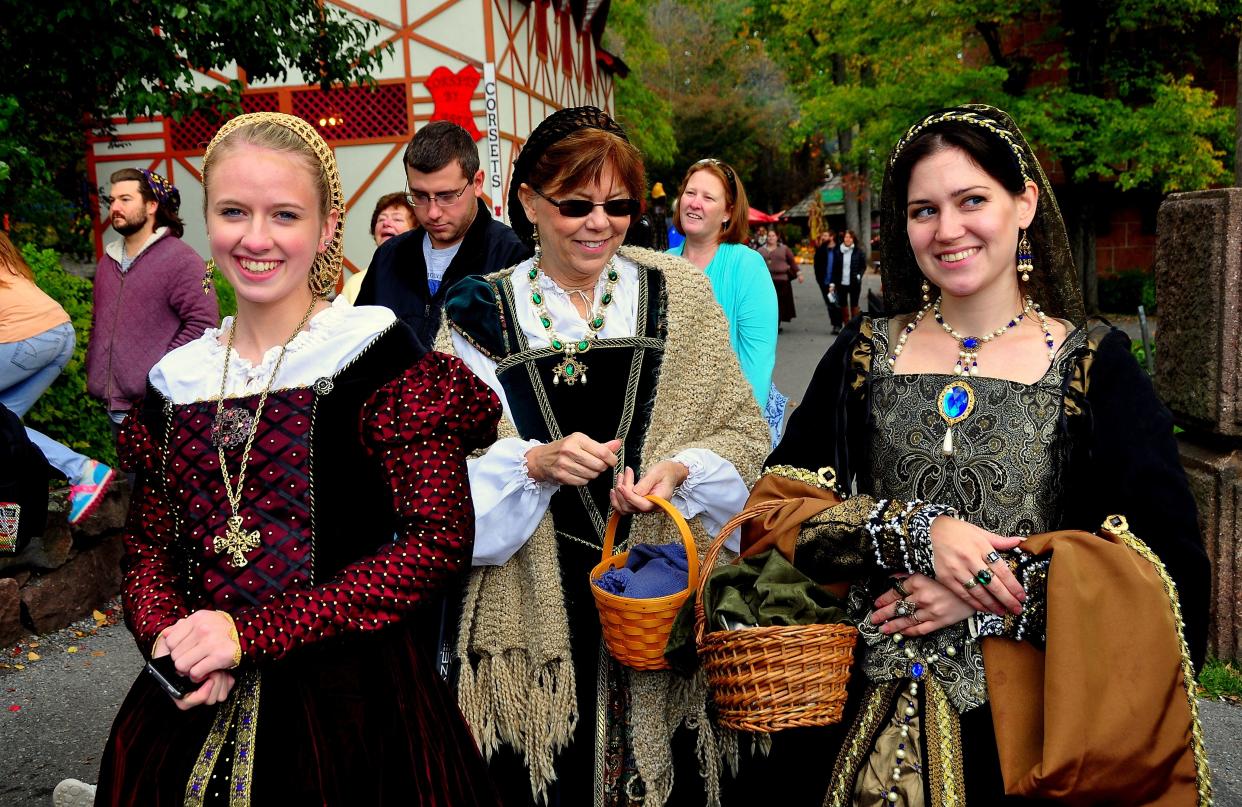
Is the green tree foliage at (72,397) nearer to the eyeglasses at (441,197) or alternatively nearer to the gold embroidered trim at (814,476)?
the eyeglasses at (441,197)

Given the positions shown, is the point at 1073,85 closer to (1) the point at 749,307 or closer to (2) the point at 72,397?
(1) the point at 749,307

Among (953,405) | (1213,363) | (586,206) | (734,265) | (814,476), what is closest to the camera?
(953,405)

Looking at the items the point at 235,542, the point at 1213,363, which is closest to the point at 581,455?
the point at 235,542

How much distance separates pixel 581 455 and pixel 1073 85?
16.4 metres

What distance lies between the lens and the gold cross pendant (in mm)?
1891

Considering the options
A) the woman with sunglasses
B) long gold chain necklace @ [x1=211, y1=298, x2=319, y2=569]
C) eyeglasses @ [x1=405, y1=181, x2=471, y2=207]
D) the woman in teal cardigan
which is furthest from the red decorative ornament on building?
long gold chain necklace @ [x1=211, y1=298, x2=319, y2=569]

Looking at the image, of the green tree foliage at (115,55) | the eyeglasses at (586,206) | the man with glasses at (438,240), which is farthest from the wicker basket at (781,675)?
the green tree foliage at (115,55)

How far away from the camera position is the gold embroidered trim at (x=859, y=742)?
6.61 feet

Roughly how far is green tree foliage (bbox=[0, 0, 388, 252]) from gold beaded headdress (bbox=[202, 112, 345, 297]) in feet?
12.7

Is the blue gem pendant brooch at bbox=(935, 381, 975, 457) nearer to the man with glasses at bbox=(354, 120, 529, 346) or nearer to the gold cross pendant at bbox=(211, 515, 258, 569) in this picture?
the gold cross pendant at bbox=(211, 515, 258, 569)

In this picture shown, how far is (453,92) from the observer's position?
12742 millimetres

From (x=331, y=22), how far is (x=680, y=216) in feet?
12.8

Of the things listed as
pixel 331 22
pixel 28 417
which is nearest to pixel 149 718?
pixel 28 417

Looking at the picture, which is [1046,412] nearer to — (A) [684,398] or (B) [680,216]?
(A) [684,398]
